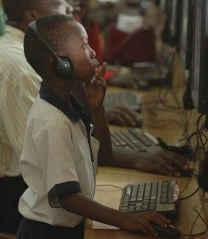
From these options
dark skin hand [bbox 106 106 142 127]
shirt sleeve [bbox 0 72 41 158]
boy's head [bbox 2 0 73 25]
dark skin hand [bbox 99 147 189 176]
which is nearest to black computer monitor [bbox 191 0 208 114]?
dark skin hand [bbox 99 147 189 176]

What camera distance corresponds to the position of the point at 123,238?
57.3 inches

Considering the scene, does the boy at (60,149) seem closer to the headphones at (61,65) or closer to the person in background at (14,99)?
the headphones at (61,65)

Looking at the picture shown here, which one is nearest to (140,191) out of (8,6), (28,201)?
(28,201)

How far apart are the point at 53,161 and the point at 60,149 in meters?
0.03

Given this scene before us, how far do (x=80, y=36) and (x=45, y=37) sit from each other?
86mm

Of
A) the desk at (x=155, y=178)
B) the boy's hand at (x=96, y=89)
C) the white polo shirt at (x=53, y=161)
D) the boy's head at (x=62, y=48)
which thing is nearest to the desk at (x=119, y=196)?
the desk at (x=155, y=178)

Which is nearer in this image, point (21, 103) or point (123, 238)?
point (123, 238)

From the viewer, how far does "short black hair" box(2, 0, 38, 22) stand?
2.21m

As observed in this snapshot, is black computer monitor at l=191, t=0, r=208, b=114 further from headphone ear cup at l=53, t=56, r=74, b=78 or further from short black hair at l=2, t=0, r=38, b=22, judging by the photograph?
short black hair at l=2, t=0, r=38, b=22

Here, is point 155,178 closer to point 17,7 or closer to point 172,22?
point 17,7

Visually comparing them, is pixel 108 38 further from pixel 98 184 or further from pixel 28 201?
pixel 28 201

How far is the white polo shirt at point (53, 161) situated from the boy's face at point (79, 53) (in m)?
0.09

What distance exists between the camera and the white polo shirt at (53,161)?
142 cm

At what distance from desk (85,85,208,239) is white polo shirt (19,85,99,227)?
0.34 ft
